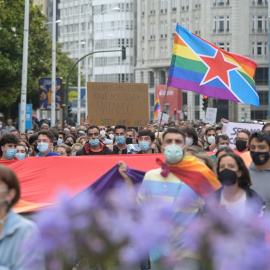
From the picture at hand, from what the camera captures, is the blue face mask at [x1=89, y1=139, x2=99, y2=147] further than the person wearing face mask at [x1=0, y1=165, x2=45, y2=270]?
Yes

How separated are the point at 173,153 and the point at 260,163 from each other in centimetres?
118

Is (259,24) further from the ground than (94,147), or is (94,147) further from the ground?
(259,24)

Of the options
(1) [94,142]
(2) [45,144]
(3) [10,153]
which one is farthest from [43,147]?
(1) [94,142]

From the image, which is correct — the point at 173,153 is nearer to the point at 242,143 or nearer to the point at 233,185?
Answer: the point at 233,185

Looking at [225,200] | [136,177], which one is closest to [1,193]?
[225,200]

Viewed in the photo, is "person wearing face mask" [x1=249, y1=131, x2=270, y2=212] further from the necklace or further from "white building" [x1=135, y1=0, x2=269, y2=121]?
"white building" [x1=135, y1=0, x2=269, y2=121]

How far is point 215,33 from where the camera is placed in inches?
4279

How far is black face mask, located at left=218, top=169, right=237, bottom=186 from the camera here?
269 inches

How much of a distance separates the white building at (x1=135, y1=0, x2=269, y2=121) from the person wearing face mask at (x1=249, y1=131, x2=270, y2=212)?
93517 millimetres

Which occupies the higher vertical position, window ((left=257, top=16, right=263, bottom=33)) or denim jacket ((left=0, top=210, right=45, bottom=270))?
window ((left=257, top=16, right=263, bottom=33))

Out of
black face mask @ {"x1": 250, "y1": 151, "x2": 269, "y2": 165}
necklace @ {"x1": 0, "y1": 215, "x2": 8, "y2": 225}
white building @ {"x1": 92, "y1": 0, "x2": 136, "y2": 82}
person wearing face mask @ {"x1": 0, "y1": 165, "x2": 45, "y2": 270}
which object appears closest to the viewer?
person wearing face mask @ {"x1": 0, "y1": 165, "x2": 45, "y2": 270}

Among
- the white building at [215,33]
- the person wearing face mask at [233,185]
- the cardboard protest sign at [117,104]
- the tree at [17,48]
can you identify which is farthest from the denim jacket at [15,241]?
the white building at [215,33]

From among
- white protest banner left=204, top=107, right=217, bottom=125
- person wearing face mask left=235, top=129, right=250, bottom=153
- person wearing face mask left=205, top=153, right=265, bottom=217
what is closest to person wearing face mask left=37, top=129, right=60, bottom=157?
person wearing face mask left=235, top=129, right=250, bottom=153

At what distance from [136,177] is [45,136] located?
473cm
